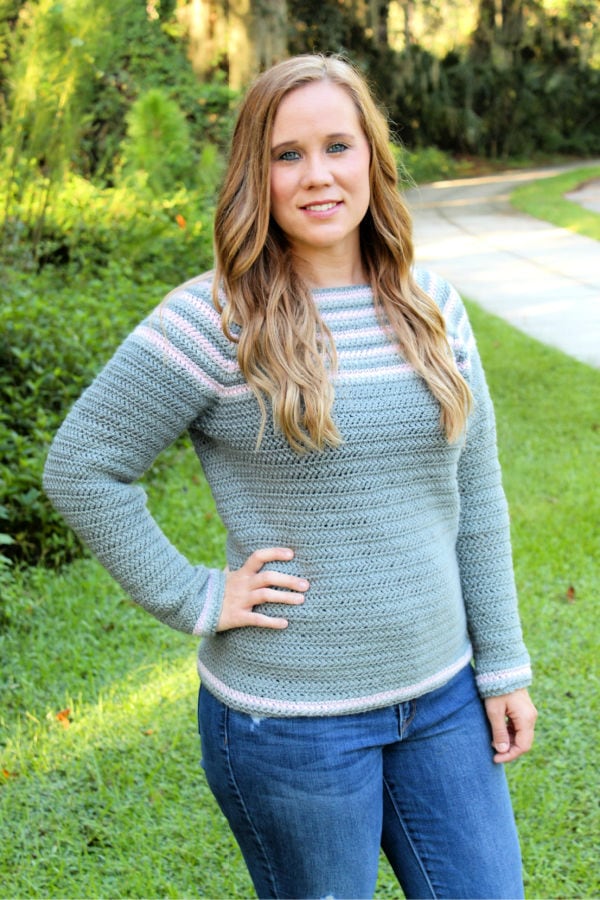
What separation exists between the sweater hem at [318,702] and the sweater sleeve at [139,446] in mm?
121

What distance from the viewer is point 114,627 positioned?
3.68 metres

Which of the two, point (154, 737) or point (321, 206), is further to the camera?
point (154, 737)

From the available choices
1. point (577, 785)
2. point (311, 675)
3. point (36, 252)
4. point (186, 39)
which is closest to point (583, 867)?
point (577, 785)

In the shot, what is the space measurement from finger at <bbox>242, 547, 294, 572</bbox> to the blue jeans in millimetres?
233

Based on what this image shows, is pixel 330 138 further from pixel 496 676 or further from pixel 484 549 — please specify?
pixel 496 676

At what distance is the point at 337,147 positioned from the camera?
65.8 inches

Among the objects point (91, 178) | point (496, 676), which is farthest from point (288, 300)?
point (91, 178)

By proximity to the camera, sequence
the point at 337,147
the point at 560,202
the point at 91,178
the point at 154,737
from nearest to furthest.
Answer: the point at 337,147 → the point at 154,737 → the point at 91,178 → the point at 560,202

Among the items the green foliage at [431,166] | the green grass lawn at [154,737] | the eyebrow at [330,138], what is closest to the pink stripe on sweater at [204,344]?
the eyebrow at [330,138]

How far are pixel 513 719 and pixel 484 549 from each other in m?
0.29

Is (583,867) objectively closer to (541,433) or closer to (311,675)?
(311,675)

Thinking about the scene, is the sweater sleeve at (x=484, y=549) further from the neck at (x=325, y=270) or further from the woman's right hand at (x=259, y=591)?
the woman's right hand at (x=259, y=591)

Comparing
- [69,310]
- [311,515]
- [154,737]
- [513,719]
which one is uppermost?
[311,515]

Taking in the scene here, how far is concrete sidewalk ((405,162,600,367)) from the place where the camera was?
26.0 ft
